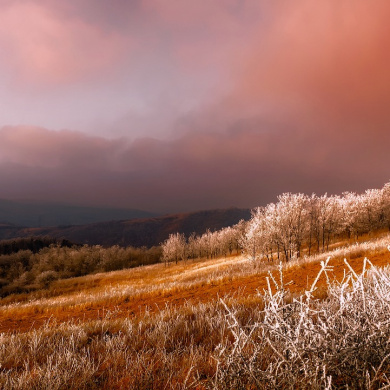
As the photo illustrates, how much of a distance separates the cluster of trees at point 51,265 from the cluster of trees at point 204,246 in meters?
16.9

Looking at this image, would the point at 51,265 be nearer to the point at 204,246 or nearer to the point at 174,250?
the point at 174,250

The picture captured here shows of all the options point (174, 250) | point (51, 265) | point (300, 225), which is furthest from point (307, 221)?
point (51, 265)

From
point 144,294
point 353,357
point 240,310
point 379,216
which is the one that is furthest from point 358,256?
point 379,216

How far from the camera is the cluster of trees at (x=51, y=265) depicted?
39969mm

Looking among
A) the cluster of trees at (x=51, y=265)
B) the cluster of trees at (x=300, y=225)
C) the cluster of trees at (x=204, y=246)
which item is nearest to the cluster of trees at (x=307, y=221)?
the cluster of trees at (x=300, y=225)

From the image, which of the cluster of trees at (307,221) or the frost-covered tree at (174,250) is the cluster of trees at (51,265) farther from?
the cluster of trees at (307,221)

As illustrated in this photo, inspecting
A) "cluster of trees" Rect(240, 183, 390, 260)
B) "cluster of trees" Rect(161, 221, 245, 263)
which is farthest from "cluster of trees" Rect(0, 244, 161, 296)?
"cluster of trees" Rect(240, 183, 390, 260)

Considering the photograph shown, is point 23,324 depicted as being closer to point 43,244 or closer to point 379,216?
point 379,216

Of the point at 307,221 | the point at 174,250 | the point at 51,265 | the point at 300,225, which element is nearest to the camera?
the point at 300,225

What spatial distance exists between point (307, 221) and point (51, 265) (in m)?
58.8

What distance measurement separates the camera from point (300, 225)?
31750mm

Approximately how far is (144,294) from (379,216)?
6206 centimetres

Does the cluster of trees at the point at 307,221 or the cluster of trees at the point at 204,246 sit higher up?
the cluster of trees at the point at 307,221

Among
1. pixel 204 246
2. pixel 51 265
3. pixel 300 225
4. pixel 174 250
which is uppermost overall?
pixel 300 225
